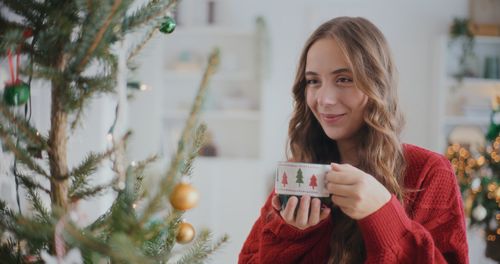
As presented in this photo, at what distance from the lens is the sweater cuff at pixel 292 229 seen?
117 centimetres

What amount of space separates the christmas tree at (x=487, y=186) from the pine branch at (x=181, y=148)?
1.87m

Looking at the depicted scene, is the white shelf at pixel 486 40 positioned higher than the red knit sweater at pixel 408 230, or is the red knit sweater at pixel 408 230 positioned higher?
the white shelf at pixel 486 40

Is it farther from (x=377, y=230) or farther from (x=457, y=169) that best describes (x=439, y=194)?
(x=457, y=169)

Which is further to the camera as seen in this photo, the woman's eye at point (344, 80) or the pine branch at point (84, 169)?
the woman's eye at point (344, 80)

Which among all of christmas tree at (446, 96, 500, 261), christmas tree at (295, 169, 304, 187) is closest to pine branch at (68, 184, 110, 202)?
christmas tree at (295, 169, 304, 187)

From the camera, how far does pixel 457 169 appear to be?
2342mm

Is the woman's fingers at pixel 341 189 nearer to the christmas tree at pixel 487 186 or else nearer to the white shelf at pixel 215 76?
the christmas tree at pixel 487 186

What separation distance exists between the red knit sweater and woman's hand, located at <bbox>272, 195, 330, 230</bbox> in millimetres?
87

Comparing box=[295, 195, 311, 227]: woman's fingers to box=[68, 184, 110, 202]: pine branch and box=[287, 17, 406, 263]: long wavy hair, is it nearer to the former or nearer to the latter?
box=[287, 17, 406, 263]: long wavy hair

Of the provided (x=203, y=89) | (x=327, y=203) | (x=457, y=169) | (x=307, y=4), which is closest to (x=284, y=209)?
(x=327, y=203)

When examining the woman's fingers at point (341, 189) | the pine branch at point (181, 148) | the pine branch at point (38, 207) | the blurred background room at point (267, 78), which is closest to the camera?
the pine branch at point (181, 148)

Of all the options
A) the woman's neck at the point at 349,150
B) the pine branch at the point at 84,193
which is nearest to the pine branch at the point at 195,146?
the pine branch at the point at 84,193

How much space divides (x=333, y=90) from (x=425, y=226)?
354mm

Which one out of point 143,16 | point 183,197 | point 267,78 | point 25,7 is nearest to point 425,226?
point 183,197
